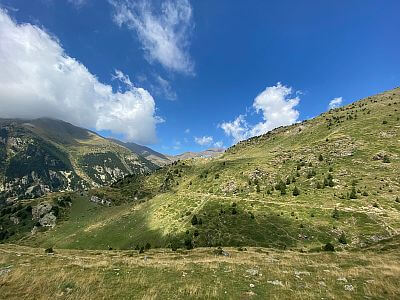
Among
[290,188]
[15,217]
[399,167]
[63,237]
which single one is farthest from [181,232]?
[15,217]

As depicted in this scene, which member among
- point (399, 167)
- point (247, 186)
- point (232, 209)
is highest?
point (399, 167)

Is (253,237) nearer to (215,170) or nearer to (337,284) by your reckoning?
(337,284)

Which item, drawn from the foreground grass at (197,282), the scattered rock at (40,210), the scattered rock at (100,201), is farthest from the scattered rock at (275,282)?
the scattered rock at (100,201)

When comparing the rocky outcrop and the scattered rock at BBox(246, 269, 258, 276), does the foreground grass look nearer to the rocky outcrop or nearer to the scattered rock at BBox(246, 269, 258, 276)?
the scattered rock at BBox(246, 269, 258, 276)

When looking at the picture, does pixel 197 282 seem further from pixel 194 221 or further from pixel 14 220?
pixel 14 220

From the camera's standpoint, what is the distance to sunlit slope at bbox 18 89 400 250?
82938 millimetres

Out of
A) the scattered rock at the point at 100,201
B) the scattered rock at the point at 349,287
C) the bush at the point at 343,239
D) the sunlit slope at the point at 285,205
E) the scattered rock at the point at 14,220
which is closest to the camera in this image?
the scattered rock at the point at 349,287

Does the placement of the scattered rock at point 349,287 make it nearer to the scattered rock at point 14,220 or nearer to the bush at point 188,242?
the bush at point 188,242

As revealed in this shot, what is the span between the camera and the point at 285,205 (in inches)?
3967

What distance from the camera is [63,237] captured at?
422ft

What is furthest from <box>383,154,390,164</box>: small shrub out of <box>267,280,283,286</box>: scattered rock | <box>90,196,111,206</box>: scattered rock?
<box>90,196,111,206</box>: scattered rock

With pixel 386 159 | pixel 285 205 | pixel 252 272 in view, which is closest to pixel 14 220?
pixel 285 205

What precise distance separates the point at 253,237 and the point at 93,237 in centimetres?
6522

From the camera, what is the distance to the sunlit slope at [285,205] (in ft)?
272
